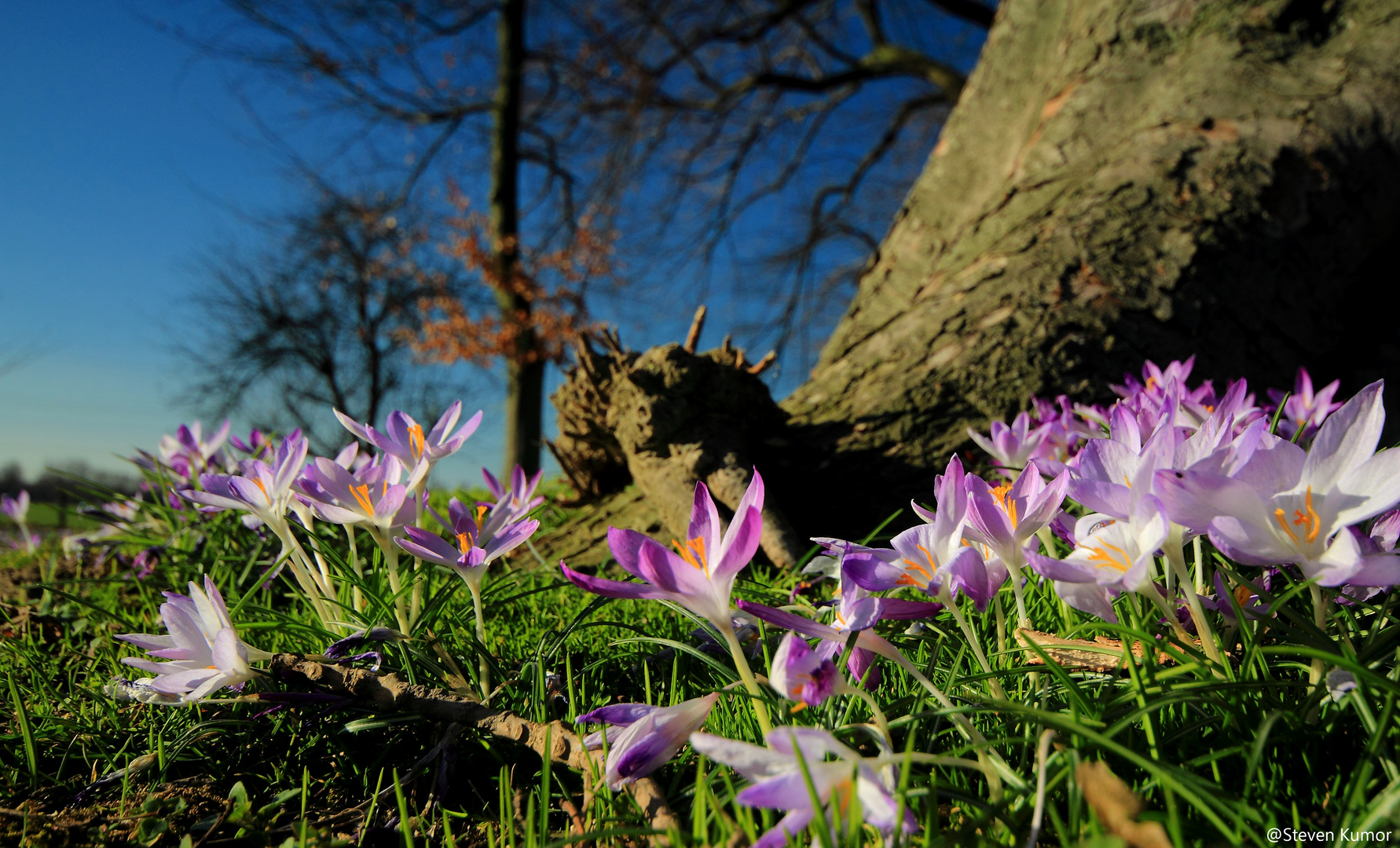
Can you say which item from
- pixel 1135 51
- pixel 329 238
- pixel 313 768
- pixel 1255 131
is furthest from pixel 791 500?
pixel 329 238

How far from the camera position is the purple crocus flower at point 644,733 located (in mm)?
805

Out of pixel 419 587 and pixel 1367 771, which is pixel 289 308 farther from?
pixel 1367 771

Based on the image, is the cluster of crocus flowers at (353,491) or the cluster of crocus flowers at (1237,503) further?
the cluster of crocus flowers at (353,491)

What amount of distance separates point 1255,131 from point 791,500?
2812 millimetres

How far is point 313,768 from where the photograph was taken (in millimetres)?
1220

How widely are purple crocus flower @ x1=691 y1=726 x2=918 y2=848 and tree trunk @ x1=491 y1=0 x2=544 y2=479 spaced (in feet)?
28.8

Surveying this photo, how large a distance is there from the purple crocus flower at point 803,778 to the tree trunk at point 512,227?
877 cm

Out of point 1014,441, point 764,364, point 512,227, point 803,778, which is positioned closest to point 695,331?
point 764,364

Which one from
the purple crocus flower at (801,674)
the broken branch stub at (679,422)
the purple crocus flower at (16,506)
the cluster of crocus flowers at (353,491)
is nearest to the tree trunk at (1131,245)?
the broken branch stub at (679,422)

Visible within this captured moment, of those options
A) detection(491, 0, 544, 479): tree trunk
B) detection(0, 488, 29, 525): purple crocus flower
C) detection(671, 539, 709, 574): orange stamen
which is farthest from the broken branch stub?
detection(491, 0, 544, 479): tree trunk

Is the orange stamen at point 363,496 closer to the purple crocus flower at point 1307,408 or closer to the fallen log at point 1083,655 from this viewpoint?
the fallen log at point 1083,655

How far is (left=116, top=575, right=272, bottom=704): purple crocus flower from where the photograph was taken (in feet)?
3.35

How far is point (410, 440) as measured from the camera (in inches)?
49.9

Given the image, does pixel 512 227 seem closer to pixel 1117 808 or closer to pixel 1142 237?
pixel 1142 237
